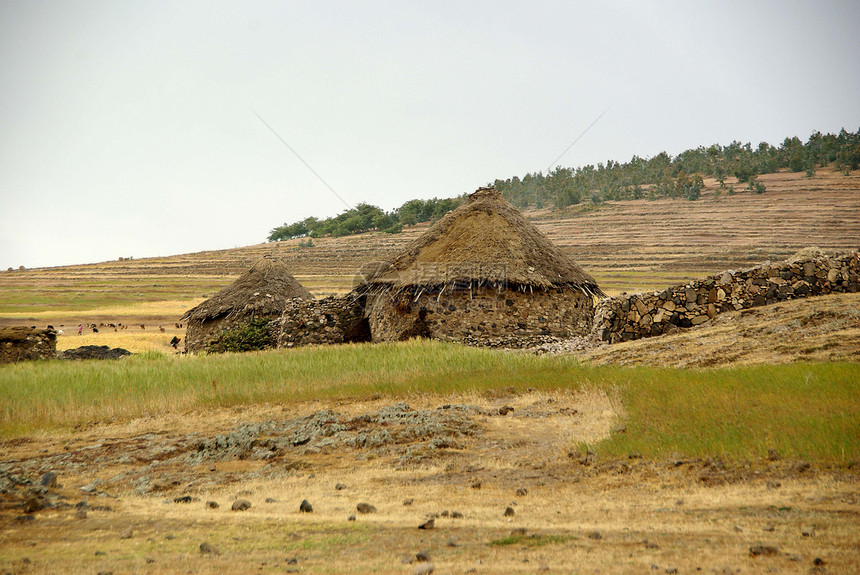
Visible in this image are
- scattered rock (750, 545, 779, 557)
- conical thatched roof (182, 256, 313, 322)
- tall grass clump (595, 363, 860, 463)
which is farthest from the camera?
conical thatched roof (182, 256, 313, 322)

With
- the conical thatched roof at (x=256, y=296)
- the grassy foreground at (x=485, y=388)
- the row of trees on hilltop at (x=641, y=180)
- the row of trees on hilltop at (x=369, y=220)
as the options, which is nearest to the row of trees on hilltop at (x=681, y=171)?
the row of trees on hilltop at (x=641, y=180)

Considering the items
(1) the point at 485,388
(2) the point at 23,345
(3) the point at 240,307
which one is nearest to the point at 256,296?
(3) the point at 240,307

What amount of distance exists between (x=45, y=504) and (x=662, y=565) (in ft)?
A: 18.2

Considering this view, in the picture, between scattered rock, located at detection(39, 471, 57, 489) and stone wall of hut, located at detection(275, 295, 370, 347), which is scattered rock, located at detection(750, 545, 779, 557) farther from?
stone wall of hut, located at detection(275, 295, 370, 347)

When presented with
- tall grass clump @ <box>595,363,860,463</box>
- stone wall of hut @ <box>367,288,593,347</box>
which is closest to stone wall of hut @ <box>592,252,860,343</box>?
stone wall of hut @ <box>367,288,593,347</box>

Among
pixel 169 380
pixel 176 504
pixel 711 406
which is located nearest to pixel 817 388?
pixel 711 406

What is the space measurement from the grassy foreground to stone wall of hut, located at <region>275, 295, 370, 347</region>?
13.1 feet

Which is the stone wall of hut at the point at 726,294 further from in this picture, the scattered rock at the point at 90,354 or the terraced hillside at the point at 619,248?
the terraced hillside at the point at 619,248

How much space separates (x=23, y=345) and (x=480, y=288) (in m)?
13.7

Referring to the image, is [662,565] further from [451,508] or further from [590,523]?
[451,508]

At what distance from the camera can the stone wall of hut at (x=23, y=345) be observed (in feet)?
70.2

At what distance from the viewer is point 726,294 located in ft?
51.9

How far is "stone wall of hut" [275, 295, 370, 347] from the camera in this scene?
73.2 feet

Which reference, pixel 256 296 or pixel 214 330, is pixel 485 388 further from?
pixel 214 330
